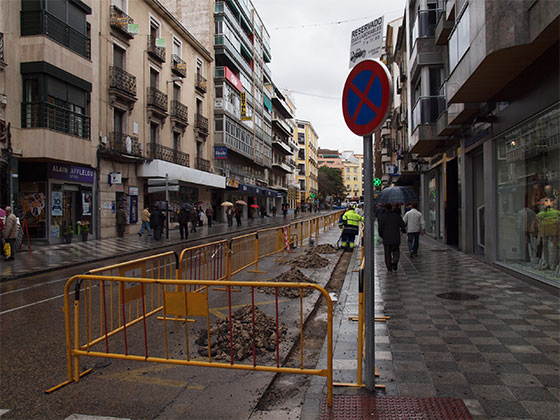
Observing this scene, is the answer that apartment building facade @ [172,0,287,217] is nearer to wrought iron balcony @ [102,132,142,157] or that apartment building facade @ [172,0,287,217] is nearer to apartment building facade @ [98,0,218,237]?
apartment building facade @ [98,0,218,237]

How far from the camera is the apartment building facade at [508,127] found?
7.23 m

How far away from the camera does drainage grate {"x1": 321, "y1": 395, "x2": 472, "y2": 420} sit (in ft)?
10.5

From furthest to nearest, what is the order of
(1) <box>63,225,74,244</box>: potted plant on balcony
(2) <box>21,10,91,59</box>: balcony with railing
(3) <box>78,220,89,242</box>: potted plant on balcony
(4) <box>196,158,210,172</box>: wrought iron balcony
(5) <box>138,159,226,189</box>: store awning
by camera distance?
(4) <box>196,158,210,172</box>: wrought iron balcony → (5) <box>138,159,226,189</box>: store awning → (3) <box>78,220,89,242</box>: potted plant on balcony → (1) <box>63,225,74,244</box>: potted plant on balcony → (2) <box>21,10,91,59</box>: balcony with railing

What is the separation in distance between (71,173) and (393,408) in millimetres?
18865

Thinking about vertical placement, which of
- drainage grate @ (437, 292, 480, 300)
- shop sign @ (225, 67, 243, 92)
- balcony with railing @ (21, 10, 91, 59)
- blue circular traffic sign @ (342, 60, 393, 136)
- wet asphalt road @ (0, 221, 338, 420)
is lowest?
wet asphalt road @ (0, 221, 338, 420)

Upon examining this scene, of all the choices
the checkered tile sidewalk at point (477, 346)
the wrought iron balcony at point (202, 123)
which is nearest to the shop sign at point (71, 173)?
the wrought iron balcony at point (202, 123)

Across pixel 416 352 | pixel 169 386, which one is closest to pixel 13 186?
pixel 169 386

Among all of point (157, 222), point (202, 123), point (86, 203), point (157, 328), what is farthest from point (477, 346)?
point (202, 123)

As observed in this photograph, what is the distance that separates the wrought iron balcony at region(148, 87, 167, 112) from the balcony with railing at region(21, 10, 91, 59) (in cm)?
699

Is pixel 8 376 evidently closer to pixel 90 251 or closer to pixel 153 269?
pixel 153 269

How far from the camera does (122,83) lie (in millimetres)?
22891

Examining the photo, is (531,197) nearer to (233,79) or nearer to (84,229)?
(84,229)

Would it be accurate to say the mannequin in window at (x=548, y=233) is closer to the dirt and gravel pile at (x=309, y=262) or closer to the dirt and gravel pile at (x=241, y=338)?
the dirt and gravel pile at (x=309, y=262)

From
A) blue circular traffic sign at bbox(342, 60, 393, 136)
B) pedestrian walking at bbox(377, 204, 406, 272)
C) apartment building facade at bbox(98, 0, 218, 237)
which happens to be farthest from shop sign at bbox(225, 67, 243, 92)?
blue circular traffic sign at bbox(342, 60, 393, 136)
